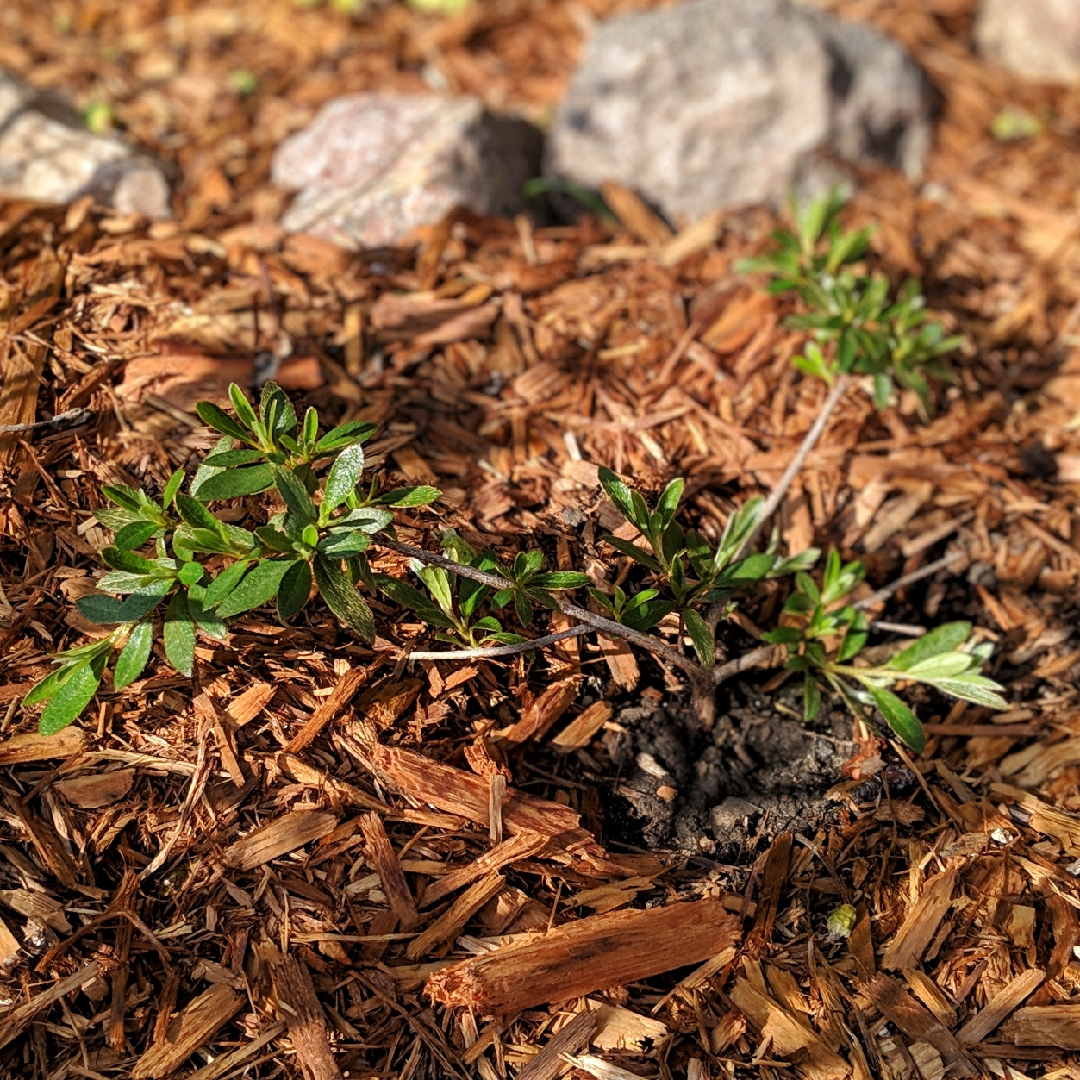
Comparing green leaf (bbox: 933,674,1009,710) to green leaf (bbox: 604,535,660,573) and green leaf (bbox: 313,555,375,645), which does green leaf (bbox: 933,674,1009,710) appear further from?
green leaf (bbox: 313,555,375,645)

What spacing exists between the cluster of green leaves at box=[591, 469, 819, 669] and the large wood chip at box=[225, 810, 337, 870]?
29.8 inches

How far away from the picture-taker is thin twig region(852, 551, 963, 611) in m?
2.66

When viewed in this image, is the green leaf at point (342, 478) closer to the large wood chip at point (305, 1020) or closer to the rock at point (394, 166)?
the large wood chip at point (305, 1020)

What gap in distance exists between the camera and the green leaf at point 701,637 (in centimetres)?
224

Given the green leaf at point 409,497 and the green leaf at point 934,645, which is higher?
the green leaf at point 409,497

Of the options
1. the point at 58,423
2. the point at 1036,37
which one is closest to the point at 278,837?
the point at 58,423

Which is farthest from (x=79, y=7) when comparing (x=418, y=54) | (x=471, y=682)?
(x=471, y=682)

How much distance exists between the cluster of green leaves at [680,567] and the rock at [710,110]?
1762 millimetres

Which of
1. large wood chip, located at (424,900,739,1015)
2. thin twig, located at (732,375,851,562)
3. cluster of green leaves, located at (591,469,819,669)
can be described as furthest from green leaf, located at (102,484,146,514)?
thin twig, located at (732,375,851,562)

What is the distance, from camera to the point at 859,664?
8.47 ft

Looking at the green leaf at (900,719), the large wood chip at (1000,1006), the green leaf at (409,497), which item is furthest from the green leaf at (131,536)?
the large wood chip at (1000,1006)

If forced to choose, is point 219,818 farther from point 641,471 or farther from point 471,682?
point 641,471

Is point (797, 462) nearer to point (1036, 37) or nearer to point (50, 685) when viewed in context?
point (50, 685)

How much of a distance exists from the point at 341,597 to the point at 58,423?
39.7 inches
